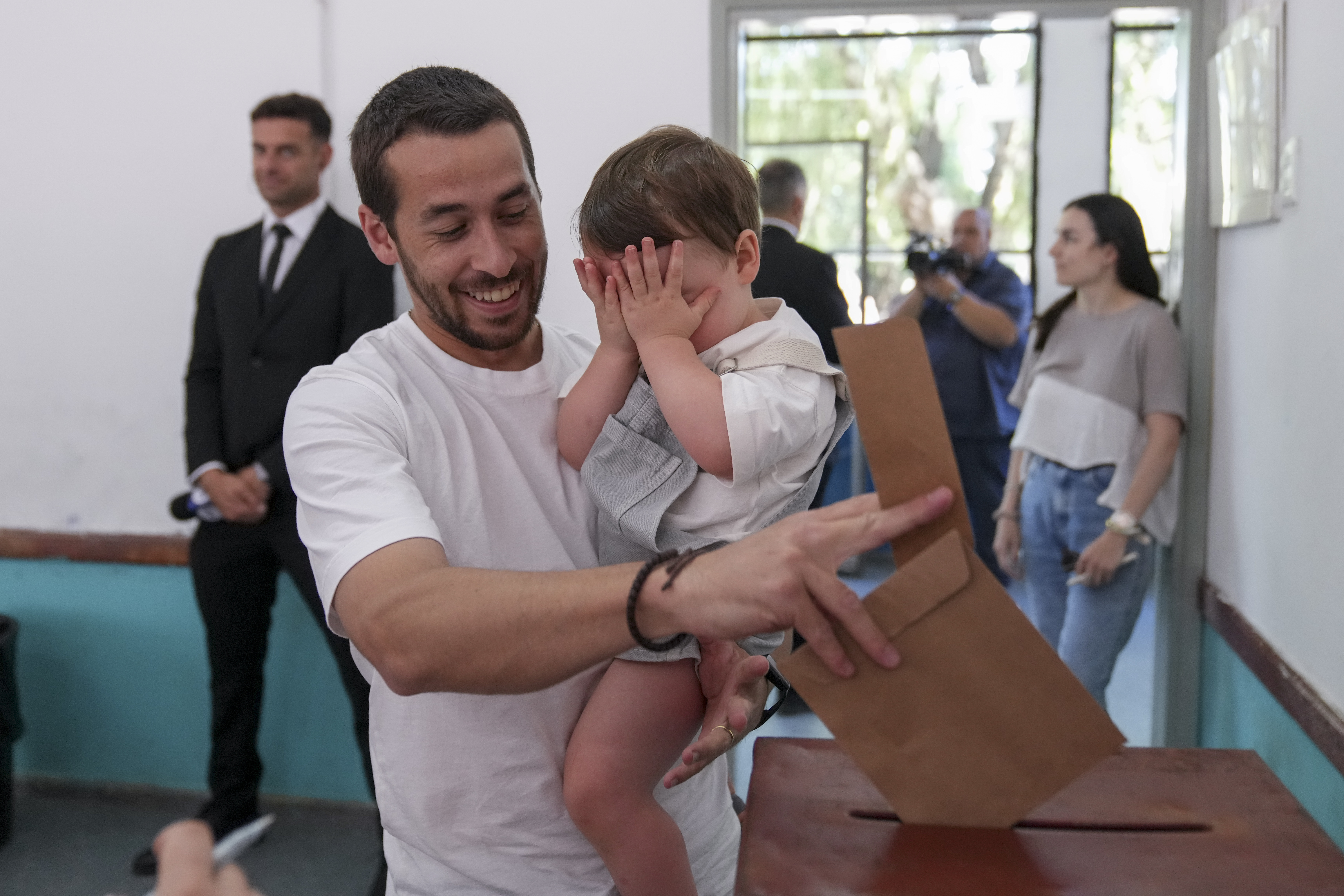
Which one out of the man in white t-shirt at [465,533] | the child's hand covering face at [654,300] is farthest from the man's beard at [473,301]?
the child's hand covering face at [654,300]

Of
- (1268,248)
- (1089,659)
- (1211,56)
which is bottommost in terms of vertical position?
(1089,659)

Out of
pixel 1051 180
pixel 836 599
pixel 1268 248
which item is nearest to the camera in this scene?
pixel 836 599

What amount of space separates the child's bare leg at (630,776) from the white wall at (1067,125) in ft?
17.2

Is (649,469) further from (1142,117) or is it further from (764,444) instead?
(1142,117)

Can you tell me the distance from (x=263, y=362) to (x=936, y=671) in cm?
255

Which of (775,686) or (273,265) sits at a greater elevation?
(273,265)

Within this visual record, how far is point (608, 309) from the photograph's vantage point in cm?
130

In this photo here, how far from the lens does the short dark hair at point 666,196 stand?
50.9 inches

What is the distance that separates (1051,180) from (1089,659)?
3853mm

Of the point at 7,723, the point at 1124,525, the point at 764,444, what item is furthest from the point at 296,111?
the point at 1124,525

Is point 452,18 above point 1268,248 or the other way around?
above

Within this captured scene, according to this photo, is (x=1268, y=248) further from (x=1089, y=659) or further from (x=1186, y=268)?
(x=1089, y=659)

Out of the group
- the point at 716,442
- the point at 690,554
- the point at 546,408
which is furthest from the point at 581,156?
the point at 690,554

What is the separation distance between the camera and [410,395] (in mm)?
1266
